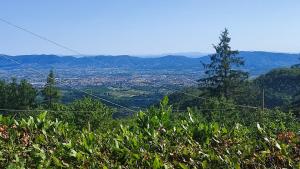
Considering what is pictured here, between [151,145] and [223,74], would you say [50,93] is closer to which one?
[223,74]

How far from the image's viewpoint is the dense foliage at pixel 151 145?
348 cm

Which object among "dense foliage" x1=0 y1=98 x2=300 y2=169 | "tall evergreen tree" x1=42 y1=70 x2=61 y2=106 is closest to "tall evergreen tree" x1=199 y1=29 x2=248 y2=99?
"tall evergreen tree" x1=42 y1=70 x2=61 y2=106

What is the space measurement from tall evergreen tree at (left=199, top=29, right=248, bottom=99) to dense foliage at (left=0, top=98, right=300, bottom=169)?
2252 inches

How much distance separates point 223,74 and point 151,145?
194ft

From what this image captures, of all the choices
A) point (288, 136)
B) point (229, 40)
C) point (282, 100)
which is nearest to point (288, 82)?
point (282, 100)

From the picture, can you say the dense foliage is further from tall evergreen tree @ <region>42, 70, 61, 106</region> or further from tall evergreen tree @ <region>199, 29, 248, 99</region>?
tall evergreen tree @ <region>42, 70, 61, 106</region>

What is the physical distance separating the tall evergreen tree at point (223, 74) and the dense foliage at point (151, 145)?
5720cm

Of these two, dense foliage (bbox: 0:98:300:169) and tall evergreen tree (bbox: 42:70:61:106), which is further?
tall evergreen tree (bbox: 42:70:61:106)

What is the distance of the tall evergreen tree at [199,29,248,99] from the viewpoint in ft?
203

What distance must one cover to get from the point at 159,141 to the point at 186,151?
251 mm

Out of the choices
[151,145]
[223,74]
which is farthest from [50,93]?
[151,145]

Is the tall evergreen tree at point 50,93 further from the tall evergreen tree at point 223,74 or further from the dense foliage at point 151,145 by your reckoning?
the dense foliage at point 151,145

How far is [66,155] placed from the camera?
11.5 ft

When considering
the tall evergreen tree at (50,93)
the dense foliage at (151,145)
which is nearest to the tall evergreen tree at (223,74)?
the tall evergreen tree at (50,93)
